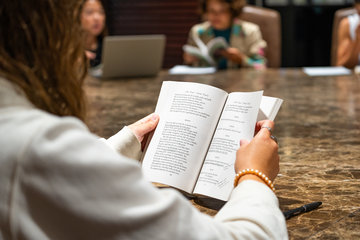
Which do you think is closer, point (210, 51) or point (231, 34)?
point (210, 51)

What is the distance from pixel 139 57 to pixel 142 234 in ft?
9.05

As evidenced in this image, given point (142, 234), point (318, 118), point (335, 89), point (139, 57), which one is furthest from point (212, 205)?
point (139, 57)

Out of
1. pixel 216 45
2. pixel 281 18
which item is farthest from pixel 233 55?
pixel 281 18

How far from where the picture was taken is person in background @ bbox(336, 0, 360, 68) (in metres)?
3.82

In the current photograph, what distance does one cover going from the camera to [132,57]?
3.27 meters

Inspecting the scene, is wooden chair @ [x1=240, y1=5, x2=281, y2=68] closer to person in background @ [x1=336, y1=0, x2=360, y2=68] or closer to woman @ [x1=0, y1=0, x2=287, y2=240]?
person in background @ [x1=336, y1=0, x2=360, y2=68]

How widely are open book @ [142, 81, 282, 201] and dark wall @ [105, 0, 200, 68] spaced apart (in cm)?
469

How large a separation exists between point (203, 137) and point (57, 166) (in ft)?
1.69

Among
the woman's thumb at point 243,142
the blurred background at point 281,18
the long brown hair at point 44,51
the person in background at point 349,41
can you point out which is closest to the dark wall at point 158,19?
the blurred background at point 281,18

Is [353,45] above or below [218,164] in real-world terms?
below

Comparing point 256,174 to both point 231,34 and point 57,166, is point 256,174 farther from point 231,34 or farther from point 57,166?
point 231,34

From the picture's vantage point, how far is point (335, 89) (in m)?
2.65

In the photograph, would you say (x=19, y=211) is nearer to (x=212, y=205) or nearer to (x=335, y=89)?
(x=212, y=205)

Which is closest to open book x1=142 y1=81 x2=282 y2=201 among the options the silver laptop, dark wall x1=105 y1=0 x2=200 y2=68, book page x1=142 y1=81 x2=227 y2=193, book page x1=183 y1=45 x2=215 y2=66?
book page x1=142 y1=81 x2=227 y2=193
